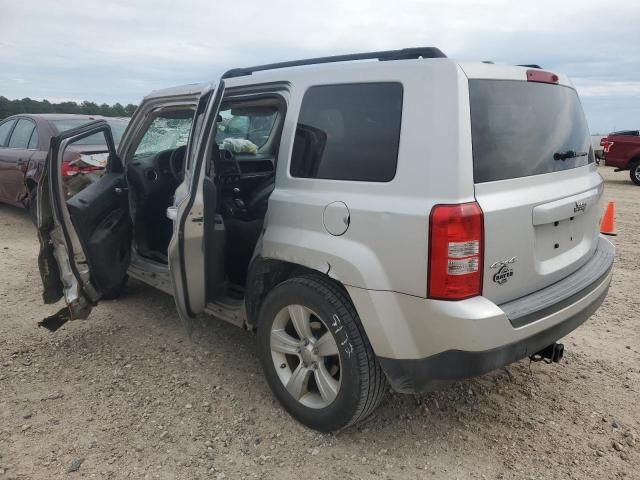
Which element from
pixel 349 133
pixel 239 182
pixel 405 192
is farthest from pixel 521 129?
pixel 239 182

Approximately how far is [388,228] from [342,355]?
706 mm

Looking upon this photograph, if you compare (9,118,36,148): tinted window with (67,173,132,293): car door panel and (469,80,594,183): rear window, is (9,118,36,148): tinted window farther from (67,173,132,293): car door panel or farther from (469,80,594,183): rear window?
(469,80,594,183): rear window

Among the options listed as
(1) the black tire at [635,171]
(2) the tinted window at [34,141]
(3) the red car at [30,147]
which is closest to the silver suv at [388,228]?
(3) the red car at [30,147]

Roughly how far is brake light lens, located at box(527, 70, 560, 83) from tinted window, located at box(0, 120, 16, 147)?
7808 millimetres

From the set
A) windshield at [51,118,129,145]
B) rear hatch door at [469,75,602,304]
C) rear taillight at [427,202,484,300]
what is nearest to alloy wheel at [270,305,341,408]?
rear taillight at [427,202,484,300]

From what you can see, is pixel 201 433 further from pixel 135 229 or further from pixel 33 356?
pixel 135 229

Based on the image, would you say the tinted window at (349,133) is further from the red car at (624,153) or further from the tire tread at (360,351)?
the red car at (624,153)

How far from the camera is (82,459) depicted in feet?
8.48

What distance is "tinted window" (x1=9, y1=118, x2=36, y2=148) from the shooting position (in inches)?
289

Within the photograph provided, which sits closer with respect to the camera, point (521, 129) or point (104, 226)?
point (521, 129)

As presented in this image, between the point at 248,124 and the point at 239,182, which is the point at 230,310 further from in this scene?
the point at 248,124

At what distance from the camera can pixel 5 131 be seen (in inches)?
314

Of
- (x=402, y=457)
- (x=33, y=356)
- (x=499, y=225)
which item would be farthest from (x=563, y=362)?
(x=33, y=356)

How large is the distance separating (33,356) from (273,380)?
190 centimetres
